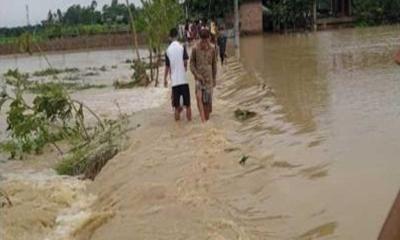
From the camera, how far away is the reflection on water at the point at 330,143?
5.88m

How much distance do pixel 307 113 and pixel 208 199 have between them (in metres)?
5.14

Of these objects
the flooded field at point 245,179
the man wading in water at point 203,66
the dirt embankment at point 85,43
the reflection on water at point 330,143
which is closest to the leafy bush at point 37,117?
the flooded field at point 245,179

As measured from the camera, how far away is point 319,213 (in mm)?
5961

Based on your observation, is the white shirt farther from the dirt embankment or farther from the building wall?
the dirt embankment

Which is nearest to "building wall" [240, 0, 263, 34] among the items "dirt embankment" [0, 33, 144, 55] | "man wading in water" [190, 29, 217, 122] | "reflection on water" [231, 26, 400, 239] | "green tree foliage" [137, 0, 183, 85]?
"dirt embankment" [0, 33, 144, 55]

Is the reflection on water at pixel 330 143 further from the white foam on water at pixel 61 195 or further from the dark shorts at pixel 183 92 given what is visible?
the white foam on water at pixel 61 195

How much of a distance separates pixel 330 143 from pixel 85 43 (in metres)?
50.4

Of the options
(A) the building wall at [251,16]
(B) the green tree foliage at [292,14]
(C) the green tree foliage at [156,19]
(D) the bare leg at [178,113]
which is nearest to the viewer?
(D) the bare leg at [178,113]

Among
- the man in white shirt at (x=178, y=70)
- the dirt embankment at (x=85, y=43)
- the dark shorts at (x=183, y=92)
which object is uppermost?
the man in white shirt at (x=178, y=70)

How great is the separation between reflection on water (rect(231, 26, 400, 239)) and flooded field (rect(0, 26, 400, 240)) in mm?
17

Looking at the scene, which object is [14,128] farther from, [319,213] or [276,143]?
[319,213]

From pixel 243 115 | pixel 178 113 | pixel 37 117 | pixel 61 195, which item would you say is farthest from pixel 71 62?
pixel 61 195

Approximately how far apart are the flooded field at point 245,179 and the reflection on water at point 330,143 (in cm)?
2

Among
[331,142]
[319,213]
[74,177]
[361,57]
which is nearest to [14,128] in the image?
[74,177]
